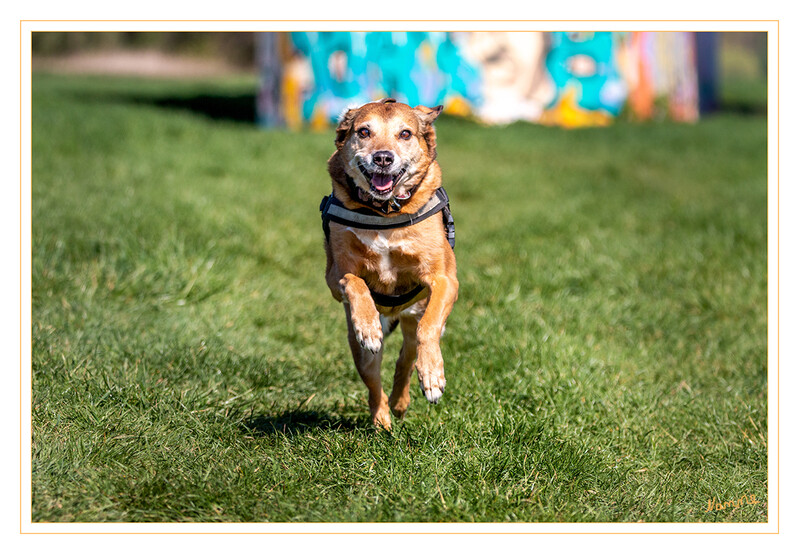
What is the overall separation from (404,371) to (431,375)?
0.94 metres

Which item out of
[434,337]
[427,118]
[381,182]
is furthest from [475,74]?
[434,337]

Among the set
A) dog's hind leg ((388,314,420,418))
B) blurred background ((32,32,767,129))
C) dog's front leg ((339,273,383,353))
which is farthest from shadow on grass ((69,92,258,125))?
dog's front leg ((339,273,383,353))

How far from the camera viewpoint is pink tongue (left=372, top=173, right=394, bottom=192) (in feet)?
13.7

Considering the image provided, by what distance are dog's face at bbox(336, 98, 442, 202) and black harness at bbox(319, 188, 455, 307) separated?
10 cm

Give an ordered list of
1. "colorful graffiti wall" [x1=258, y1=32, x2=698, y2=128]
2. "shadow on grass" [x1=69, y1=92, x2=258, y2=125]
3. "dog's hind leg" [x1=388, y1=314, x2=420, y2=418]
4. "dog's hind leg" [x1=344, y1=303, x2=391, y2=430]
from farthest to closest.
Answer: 1. "shadow on grass" [x1=69, y1=92, x2=258, y2=125]
2. "colorful graffiti wall" [x1=258, y1=32, x2=698, y2=128]
3. "dog's hind leg" [x1=388, y1=314, x2=420, y2=418]
4. "dog's hind leg" [x1=344, y1=303, x2=391, y2=430]

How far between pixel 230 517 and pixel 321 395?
1615 mm

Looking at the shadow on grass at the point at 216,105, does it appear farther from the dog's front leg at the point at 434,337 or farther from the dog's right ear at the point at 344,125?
the dog's front leg at the point at 434,337

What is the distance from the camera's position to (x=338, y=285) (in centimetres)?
454

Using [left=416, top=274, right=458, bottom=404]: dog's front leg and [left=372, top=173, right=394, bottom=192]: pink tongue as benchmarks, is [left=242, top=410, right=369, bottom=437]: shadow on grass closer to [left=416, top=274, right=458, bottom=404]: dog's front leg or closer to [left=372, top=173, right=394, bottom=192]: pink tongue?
[left=416, top=274, right=458, bottom=404]: dog's front leg

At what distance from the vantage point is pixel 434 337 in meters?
4.25

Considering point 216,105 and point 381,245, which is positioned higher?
point 216,105

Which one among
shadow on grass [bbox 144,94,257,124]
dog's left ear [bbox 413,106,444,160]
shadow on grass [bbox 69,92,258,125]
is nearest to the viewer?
dog's left ear [bbox 413,106,444,160]

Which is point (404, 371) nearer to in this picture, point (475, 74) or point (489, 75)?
point (475, 74)

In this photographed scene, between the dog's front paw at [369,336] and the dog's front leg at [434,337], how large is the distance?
0.21 metres
